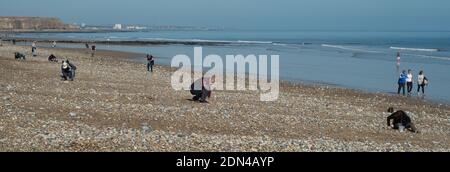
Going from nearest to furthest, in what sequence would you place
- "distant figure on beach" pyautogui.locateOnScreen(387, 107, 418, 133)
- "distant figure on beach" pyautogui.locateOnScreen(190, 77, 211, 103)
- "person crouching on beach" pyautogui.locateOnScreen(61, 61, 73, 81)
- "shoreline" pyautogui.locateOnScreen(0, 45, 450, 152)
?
1. "shoreline" pyautogui.locateOnScreen(0, 45, 450, 152)
2. "distant figure on beach" pyautogui.locateOnScreen(387, 107, 418, 133)
3. "distant figure on beach" pyautogui.locateOnScreen(190, 77, 211, 103)
4. "person crouching on beach" pyautogui.locateOnScreen(61, 61, 73, 81)

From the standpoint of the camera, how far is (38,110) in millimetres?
15328

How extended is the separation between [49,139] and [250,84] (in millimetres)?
17811

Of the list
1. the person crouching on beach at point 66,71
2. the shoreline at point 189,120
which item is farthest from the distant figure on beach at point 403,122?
the person crouching on beach at point 66,71

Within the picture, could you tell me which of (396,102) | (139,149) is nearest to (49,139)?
(139,149)

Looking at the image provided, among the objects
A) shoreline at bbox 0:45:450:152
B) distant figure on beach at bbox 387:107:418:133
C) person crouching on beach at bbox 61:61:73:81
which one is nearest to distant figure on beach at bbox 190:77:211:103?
shoreline at bbox 0:45:450:152

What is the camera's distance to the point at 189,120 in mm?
15703

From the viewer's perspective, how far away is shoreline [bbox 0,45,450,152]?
11953 mm

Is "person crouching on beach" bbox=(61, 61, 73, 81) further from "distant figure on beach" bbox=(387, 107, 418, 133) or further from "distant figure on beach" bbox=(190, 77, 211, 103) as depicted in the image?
"distant figure on beach" bbox=(387, 107, 418, 133)

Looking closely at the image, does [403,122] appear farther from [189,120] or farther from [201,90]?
[201,90]

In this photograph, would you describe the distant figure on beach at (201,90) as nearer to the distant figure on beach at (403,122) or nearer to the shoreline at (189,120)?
the shoreline at (189,120)

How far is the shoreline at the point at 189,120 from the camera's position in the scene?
39.2ft

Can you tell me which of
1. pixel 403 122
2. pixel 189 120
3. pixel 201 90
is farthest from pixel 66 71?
pixel 403 122
